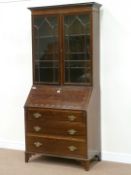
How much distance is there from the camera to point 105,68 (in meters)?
4.69

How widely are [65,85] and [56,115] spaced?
41cm

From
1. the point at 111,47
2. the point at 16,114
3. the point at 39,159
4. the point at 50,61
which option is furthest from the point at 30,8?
the point at 39,159

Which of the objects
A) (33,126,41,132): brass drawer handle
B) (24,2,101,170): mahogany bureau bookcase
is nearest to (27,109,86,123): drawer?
(24,2,101,170): mahogany bureau bookcase

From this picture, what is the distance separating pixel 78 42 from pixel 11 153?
1901mm

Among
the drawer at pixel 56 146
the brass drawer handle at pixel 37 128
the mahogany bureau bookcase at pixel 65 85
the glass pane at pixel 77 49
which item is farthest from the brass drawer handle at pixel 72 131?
the glass pane at pixel 77 49

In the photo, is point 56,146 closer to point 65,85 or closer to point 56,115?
point 56,115

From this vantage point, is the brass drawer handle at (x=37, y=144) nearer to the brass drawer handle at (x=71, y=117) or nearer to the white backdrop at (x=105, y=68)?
the brass drawer handle at (x=71, y=117)

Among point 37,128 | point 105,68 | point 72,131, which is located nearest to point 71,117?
point 72,131

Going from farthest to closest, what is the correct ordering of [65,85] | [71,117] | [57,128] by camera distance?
[65,85] < [57,128] < [71,117]

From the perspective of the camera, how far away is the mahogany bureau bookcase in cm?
442

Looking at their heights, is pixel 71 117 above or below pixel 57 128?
above

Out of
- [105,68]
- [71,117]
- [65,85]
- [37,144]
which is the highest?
[105,68]

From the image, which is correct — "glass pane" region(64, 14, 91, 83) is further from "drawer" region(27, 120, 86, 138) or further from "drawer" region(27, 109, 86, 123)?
"drawer" region(27, 120, 86, 138)

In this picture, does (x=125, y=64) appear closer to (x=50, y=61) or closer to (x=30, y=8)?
(x=50, y=61)
